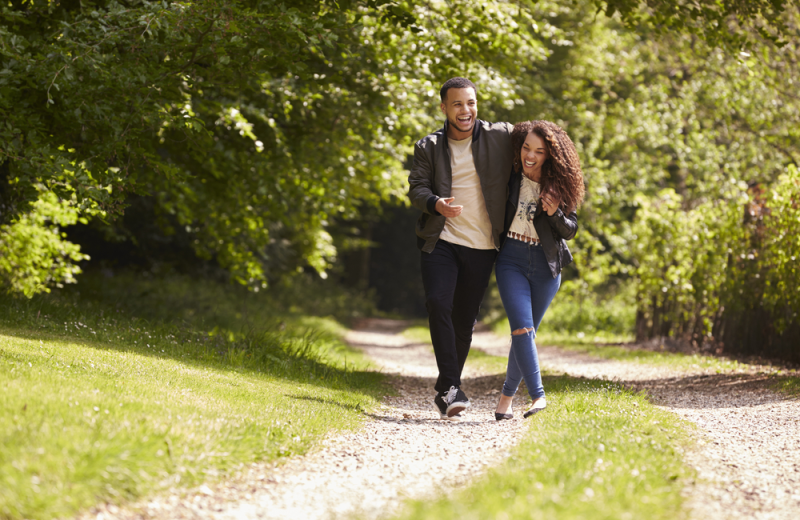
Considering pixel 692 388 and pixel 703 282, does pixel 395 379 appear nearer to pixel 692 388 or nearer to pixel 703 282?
pixel 692 388

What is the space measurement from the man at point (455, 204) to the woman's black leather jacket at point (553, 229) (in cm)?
9

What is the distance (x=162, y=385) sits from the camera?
14.1ft

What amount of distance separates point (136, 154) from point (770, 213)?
25.5 ft

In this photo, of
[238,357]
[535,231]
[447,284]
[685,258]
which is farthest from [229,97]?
[685,258]

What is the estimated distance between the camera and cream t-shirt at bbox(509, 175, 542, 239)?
14.9ft

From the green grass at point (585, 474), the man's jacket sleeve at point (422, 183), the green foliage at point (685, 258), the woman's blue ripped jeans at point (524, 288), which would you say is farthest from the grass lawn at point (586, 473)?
the green foliage at point (685, 258)

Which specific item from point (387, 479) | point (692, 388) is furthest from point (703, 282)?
point (387, 479)

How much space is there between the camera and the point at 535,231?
14.9 feet

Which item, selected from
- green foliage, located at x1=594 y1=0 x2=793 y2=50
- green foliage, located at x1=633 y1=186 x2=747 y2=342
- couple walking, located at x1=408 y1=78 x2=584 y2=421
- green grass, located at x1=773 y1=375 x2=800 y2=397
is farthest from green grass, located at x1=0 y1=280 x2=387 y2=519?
green foliage, located at x1=633 y1=186 x2=747 y2=342

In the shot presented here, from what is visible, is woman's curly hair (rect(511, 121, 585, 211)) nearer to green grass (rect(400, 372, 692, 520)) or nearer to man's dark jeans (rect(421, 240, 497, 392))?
man's dark jeans (rect(421, 240, 497, 392))

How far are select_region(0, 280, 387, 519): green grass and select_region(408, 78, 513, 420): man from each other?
760 millimetres

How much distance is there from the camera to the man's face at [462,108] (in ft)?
15.4

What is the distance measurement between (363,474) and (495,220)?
2.01 meters

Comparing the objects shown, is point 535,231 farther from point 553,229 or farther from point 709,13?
point 709,13
